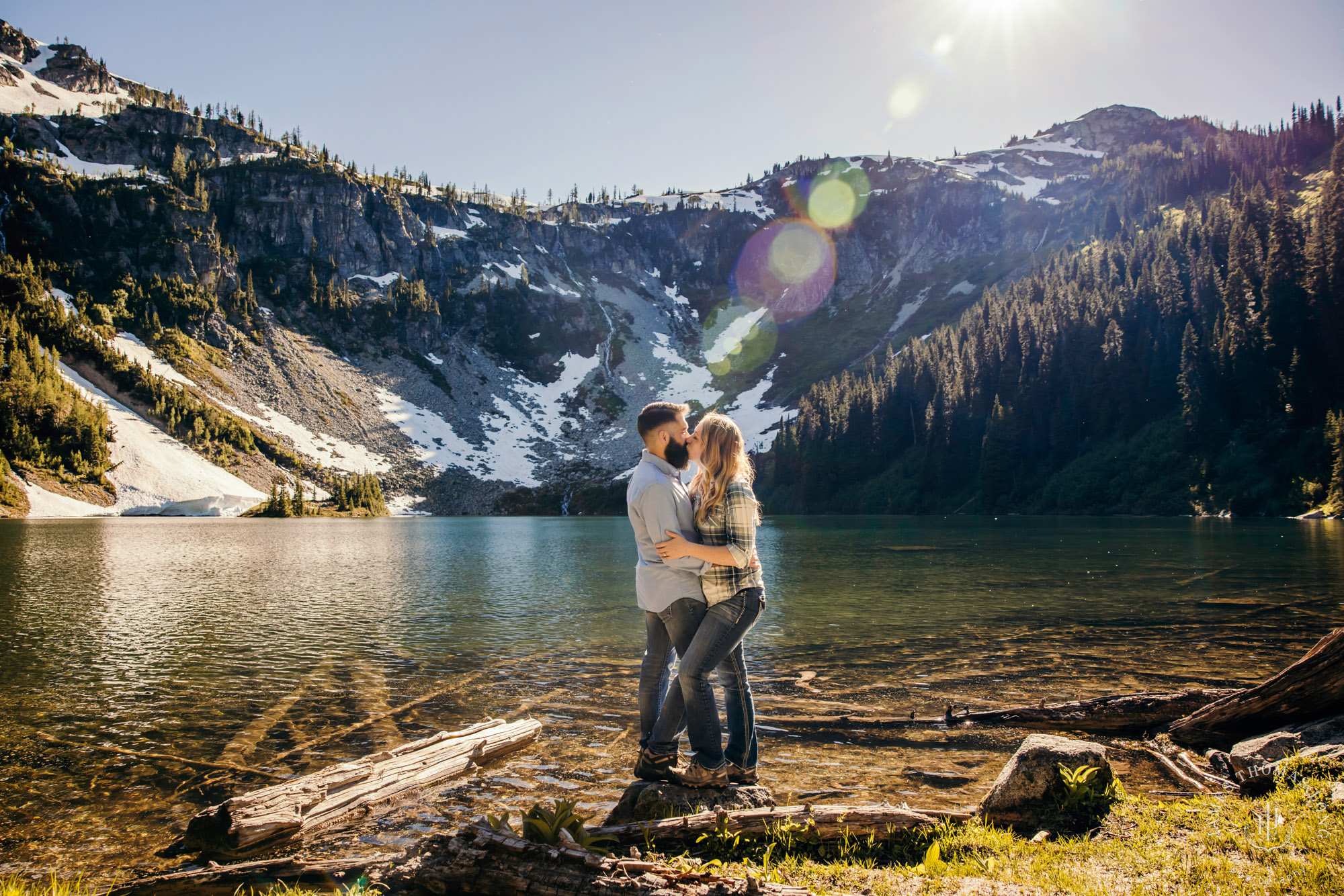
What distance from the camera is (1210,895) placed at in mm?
4285

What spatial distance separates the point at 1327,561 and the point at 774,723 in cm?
3508

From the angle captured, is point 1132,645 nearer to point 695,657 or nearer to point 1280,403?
point 695,657

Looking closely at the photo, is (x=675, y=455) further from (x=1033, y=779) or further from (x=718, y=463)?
(x=1033, y=779)

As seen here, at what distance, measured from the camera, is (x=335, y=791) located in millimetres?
7496

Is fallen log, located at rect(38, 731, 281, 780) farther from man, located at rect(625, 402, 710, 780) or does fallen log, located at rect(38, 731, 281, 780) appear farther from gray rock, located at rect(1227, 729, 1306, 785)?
gray rock, located at rect(1227, 729, 1306, 785)

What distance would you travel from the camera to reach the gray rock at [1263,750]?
7102 mm

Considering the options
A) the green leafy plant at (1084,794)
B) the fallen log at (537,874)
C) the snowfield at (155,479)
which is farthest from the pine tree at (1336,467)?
the snowfield at (155,479)

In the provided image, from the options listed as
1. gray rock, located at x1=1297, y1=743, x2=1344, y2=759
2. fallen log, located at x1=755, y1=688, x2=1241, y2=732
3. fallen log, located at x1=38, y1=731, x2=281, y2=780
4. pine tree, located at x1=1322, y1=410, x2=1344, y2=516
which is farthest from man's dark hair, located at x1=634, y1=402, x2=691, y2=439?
pine tree, located at x1=1322, y1=410, x2=1344, y2=516

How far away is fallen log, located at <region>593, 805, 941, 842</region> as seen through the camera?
5676 mm

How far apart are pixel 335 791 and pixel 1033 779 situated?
7.33 metres

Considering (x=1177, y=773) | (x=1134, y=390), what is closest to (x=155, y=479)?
(x=1177, y=773)

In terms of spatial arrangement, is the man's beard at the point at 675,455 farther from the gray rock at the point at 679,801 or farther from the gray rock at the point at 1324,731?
the gray rock at the point at 1324,731

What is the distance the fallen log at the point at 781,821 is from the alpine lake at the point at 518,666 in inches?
75.9

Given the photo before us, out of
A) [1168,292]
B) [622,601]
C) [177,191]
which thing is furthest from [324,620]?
[177,191]
